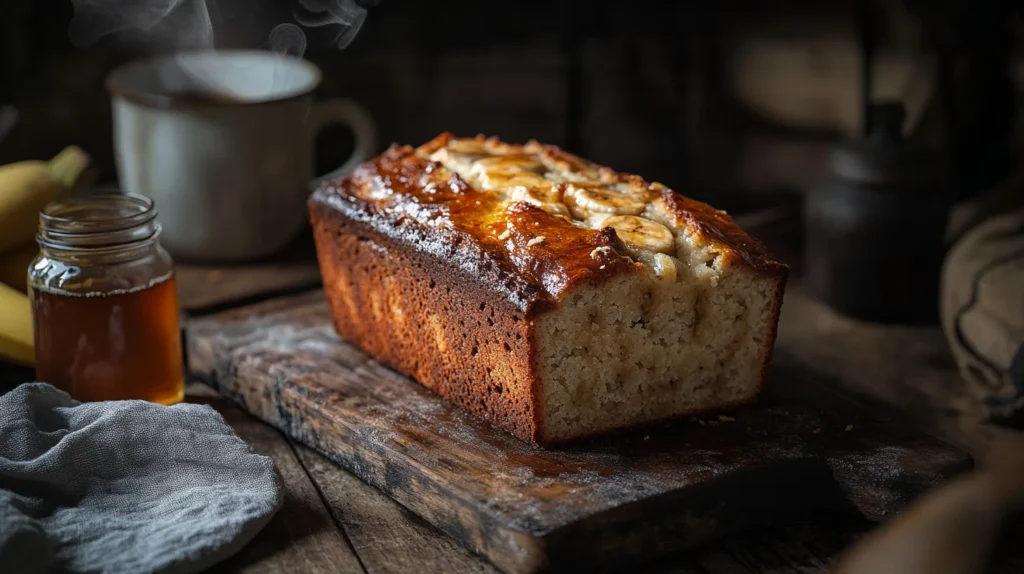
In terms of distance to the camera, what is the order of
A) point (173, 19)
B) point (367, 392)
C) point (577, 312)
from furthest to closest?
1. point (173, 19)
2. point (367, 392)
3. point (577, 312)

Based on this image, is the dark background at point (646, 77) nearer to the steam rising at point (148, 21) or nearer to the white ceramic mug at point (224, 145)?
the steam rising at point (148, 21)

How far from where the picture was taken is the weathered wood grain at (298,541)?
163cm

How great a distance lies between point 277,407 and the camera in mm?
2088

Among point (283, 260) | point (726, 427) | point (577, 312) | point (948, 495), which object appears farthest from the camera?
point (283, 260)

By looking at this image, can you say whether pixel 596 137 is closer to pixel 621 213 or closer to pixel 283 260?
pixel 283 260

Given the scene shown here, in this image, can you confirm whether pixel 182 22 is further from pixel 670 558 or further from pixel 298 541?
pixel 670 558

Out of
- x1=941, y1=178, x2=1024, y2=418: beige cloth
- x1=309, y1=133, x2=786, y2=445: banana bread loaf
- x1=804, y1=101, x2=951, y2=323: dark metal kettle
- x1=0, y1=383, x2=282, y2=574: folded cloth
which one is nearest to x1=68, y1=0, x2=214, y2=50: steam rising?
x1=309, y1=133, x2=786, y2=445: banana bread loaf

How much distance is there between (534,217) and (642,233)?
0.62 feet

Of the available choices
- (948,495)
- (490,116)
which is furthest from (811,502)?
(490,116)

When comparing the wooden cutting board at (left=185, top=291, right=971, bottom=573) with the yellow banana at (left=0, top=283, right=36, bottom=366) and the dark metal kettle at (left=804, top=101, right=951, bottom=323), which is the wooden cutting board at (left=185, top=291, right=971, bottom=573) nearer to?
the yellow banana at (left=0, top=283, right=36, bottom=366)

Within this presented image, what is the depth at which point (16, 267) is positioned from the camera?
2260 millimetres

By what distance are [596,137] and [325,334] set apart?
6.24 ft

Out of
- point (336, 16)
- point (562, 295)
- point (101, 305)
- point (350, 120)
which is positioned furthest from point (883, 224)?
point (336, 16)

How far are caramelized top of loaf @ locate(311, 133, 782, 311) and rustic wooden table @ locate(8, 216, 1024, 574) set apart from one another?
0.41 meters
